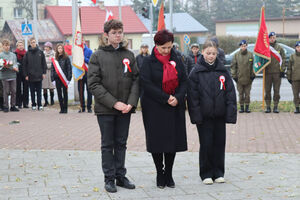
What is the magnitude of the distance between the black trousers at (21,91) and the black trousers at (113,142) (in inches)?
394

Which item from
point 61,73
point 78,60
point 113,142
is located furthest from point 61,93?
point 113,142

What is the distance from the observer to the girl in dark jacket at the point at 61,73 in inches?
551

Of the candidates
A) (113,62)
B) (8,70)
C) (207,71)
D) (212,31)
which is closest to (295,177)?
(207,71)

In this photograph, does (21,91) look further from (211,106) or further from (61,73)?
(211,106)

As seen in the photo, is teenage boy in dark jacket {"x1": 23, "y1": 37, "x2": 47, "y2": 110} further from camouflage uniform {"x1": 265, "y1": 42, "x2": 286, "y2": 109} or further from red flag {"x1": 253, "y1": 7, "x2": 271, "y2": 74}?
camouflage uniform {"x1": 265, "y1": 42, "x2": 286, "y2": 109}

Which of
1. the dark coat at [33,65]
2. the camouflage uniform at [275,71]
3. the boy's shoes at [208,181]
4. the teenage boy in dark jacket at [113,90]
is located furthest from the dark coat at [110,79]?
the dark coat at [33,65]

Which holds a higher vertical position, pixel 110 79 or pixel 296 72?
pixel 110 79

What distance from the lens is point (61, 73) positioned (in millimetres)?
13930

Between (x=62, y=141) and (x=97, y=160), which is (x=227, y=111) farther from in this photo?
(x=62, y=141)

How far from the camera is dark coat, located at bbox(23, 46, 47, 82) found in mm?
14758

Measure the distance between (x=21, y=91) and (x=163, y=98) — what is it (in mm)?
10848

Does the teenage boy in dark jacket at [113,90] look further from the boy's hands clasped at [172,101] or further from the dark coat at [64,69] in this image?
the dark coat at [64,69]

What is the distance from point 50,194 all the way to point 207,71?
2.37 m

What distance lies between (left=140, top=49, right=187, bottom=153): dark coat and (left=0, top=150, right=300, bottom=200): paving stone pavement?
0.55 m
